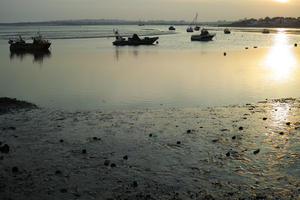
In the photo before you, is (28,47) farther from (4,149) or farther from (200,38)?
(4,149)

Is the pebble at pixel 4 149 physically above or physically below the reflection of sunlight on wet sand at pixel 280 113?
below

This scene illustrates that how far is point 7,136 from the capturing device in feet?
37.0

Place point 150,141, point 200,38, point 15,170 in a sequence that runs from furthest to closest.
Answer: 1. point 200,38
2. point 150,141
3. point 15,170

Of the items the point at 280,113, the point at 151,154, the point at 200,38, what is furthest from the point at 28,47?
the point at 151,154

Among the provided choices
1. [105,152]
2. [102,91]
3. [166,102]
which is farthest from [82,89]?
[105,152]

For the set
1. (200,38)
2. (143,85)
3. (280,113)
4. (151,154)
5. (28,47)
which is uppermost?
(200,38)

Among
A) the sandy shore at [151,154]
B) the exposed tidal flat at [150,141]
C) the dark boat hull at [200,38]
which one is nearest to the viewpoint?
the sandy shore at [151,154]

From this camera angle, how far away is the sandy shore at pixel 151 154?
7.43m

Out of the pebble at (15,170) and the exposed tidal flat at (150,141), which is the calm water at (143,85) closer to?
the exposed tidal flat at (150,141)

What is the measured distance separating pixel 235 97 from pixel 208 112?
3800 millimetres

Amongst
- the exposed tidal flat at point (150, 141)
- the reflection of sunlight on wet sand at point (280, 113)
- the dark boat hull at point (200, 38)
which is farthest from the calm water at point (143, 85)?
the dark boat hull at point (200, 38)

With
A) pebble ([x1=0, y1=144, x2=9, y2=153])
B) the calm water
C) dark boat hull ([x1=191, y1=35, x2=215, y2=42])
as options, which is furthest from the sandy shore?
dark boat hull ([x1=191, y1=35, x2=215, y2=42])

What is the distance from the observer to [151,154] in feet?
31.4

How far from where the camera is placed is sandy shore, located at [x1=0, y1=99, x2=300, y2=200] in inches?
292
